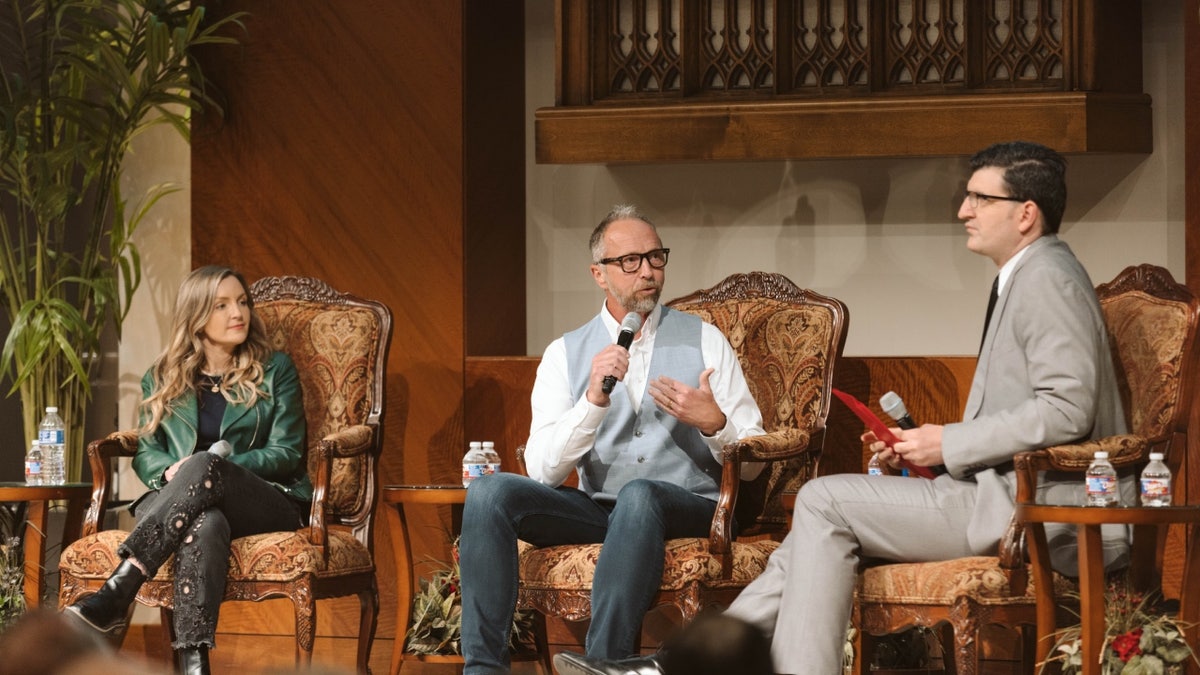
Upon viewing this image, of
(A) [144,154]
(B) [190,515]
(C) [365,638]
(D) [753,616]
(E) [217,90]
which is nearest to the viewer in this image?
(D) [753,616]

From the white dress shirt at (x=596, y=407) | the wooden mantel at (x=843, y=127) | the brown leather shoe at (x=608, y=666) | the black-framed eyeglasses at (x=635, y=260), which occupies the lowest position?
the brown leather shoe at (x=608, y=666)

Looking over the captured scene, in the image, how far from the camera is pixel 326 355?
4.66 meters

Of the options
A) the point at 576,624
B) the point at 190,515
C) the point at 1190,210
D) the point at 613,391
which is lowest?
the point at 576,624

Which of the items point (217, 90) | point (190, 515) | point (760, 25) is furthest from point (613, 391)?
point (217, 90)

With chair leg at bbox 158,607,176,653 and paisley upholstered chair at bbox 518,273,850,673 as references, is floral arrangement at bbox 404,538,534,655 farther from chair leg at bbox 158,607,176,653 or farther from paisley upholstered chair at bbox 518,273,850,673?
chair leg at bbox 158,607,176,653

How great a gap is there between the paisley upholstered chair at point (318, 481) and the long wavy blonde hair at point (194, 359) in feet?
0.55

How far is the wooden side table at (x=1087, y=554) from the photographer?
3.13 metres

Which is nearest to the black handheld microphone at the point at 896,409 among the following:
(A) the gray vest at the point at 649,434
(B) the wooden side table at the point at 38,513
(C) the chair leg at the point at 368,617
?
(A) the gray vest at the point at 649,434

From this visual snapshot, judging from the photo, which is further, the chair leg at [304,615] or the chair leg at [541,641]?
the chair leg at [541,641]

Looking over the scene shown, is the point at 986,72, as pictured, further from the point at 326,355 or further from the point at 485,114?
the point at 326,355

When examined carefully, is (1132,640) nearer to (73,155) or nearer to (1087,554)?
(1087,554)

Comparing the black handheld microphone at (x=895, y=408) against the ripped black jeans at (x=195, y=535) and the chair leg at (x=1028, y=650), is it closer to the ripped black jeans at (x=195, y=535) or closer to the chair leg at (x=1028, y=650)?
the chair leg at (x=1028, y=650)

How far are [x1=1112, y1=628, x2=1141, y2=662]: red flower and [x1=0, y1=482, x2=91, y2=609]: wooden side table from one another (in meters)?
2.68

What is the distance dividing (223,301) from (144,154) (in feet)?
4.93
